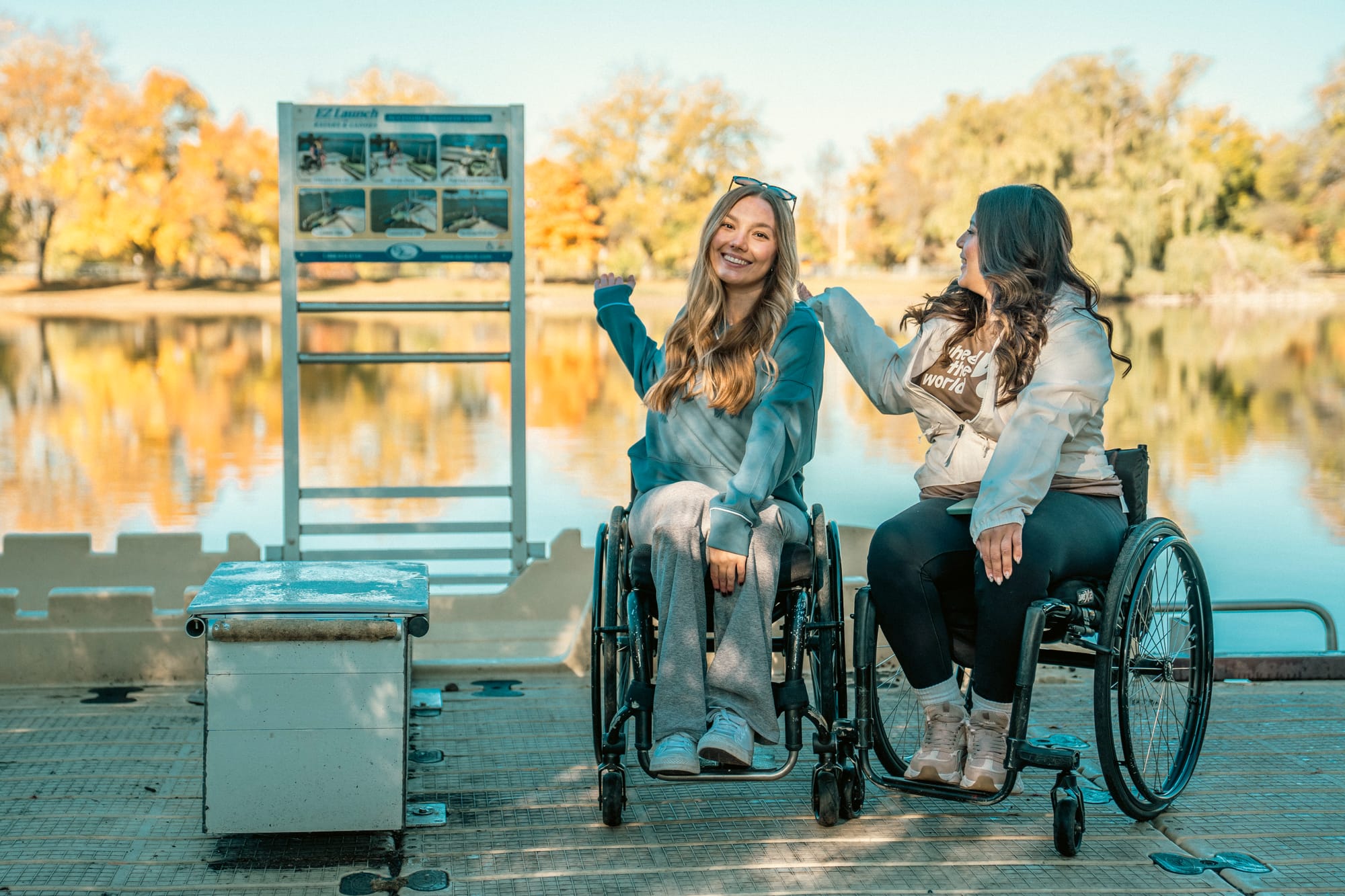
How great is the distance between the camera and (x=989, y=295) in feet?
8.74

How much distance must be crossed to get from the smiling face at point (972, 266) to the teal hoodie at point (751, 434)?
0.31 m

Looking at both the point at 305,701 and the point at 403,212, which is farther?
the point at 403,212

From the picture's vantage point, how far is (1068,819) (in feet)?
7.69

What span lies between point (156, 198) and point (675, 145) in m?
13.3

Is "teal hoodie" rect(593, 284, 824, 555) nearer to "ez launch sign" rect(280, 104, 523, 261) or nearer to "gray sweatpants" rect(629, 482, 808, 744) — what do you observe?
"gray sweatpants" rect(629, 482, 808, 744)

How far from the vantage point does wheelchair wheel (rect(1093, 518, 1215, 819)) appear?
2424mm

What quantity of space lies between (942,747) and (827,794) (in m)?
0.24

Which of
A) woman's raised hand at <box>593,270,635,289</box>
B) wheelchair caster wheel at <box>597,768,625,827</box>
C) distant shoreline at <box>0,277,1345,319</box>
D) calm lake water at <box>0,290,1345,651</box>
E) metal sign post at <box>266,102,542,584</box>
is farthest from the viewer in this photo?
distant shoreline at <box>0,277,1345,319</box>

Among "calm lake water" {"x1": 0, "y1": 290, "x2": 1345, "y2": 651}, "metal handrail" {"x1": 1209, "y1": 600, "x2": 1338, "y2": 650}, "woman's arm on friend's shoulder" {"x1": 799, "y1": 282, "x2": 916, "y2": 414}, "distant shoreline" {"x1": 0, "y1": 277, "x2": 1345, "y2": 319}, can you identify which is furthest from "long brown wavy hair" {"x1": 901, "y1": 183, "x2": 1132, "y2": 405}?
"distant shoreline" {"x1": 0, "y1": 277, "x2": 1345, "y2": 319}

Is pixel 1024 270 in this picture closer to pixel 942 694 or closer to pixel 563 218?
pixel 942 694

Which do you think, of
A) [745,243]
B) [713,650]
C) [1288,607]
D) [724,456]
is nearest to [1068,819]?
[713,650]

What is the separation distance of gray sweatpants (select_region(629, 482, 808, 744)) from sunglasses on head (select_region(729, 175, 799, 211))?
27.3 inches

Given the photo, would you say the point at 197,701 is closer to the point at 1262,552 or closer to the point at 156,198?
the point at 1262,552

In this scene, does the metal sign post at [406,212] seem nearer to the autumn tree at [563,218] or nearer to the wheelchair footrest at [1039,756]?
the wheelchair footrest at [1039,756]
